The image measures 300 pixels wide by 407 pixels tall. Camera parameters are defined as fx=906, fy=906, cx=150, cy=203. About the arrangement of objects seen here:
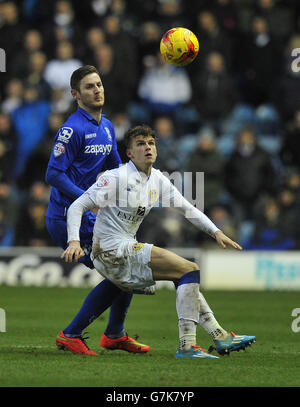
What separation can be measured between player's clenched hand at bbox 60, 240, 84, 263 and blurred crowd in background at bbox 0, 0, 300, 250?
26.9 feet

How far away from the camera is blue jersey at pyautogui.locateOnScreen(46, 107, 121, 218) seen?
8336 millimetres

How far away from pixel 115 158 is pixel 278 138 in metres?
9.40

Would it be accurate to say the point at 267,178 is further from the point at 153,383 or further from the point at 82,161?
the point at 153,383

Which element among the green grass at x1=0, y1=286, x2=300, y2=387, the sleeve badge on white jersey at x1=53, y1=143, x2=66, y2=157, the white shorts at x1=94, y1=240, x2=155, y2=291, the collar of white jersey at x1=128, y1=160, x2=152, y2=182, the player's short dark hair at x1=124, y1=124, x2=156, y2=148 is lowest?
the green grass at x1=0, y1=286, x2=300, y2=387

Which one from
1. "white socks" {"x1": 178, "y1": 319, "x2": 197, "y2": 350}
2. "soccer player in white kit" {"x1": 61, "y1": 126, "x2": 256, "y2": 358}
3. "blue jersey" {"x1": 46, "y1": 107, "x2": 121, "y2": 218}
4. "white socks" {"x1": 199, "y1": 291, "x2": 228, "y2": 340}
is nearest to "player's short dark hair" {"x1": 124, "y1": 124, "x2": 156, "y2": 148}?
"soccer player in white kit" {"x1": 61, "y1": 126, "x2": 256, "y2": 358}

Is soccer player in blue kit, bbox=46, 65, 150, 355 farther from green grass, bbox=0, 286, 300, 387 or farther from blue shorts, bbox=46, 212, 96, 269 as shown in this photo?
green grass, bbox=0, 286, 300, 387

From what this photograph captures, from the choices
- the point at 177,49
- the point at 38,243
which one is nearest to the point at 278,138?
the point at 38,243

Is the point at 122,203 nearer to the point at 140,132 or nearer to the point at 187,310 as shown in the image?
the point at 140,132

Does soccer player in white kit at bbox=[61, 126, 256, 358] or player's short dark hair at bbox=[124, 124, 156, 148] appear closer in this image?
soccer player in white kit at bbox=[61, 126, 256, 358]

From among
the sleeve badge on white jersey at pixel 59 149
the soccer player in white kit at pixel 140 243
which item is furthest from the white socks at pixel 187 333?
the sleeve badge on white jersey at pixel 59 149

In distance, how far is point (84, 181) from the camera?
28.3ft

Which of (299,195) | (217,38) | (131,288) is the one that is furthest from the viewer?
(217,38)
